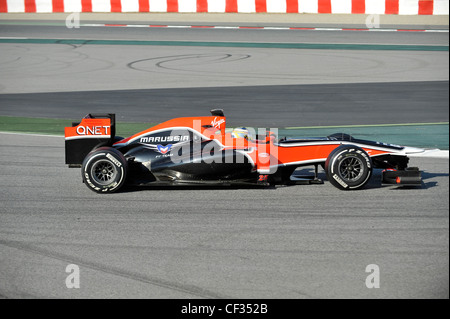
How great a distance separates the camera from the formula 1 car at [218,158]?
8.18 metres

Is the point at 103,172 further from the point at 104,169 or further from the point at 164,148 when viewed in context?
the point at 164,148

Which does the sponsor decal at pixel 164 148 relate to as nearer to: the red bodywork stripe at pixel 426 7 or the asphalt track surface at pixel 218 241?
the asphalt track surface at pixel 218 241

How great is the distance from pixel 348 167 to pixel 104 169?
3.02m

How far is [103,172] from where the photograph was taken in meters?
8.31

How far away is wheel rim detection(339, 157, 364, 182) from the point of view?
8.16m

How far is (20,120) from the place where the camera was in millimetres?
13422

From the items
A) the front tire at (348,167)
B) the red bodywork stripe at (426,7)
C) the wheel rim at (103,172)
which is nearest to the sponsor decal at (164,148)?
the wheel rim at (103,172)

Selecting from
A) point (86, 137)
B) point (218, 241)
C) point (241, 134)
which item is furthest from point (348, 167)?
point (86, 137)

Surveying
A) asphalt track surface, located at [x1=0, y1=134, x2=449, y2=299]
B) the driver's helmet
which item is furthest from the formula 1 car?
asphalt track surface, located at [x1=0, y1=134, x2=449, y2=299]

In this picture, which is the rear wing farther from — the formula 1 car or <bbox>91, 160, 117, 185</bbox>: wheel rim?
<bbox>91, 160, 117, 185</bbox>: wheel rim

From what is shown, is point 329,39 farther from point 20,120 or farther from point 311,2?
point 20,120
